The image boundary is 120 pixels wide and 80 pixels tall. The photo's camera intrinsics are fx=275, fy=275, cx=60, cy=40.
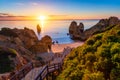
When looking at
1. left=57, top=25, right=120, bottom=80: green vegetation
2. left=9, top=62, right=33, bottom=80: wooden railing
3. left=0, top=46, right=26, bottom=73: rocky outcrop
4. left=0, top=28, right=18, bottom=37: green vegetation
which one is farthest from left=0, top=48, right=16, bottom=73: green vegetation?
left=57, top=25, right=120, bottom=80: green vegetation

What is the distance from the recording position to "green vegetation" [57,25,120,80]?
9141mm

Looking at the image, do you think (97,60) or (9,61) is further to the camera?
(9,61)

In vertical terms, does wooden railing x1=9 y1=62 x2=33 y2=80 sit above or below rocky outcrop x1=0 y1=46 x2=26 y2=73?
above

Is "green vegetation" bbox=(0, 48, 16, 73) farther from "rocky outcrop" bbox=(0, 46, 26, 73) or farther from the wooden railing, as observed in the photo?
the wooden railing

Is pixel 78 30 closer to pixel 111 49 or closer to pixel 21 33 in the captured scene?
pixel 21 33

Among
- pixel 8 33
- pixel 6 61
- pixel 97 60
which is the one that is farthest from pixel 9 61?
pixel 97 60

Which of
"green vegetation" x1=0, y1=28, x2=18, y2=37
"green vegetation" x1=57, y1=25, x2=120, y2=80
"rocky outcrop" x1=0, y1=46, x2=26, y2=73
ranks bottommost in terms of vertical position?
"rocky outcrop" x1=0, y1=46, x2=26, y2=73

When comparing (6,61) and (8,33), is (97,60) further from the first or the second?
(8,33)

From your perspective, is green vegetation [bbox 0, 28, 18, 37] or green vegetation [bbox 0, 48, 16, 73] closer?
green vegetation [bbox 0, 48, 16, 73]

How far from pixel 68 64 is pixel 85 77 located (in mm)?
2067

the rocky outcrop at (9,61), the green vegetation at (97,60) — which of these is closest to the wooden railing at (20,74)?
the green vegetation at (97,60)

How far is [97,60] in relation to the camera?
9773 millimetres

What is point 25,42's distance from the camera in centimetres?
5441

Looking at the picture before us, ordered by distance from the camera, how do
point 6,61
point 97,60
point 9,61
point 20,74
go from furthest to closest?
1. point 9,61
2. point 6,61
3. point 20,74
4. point 97,60
